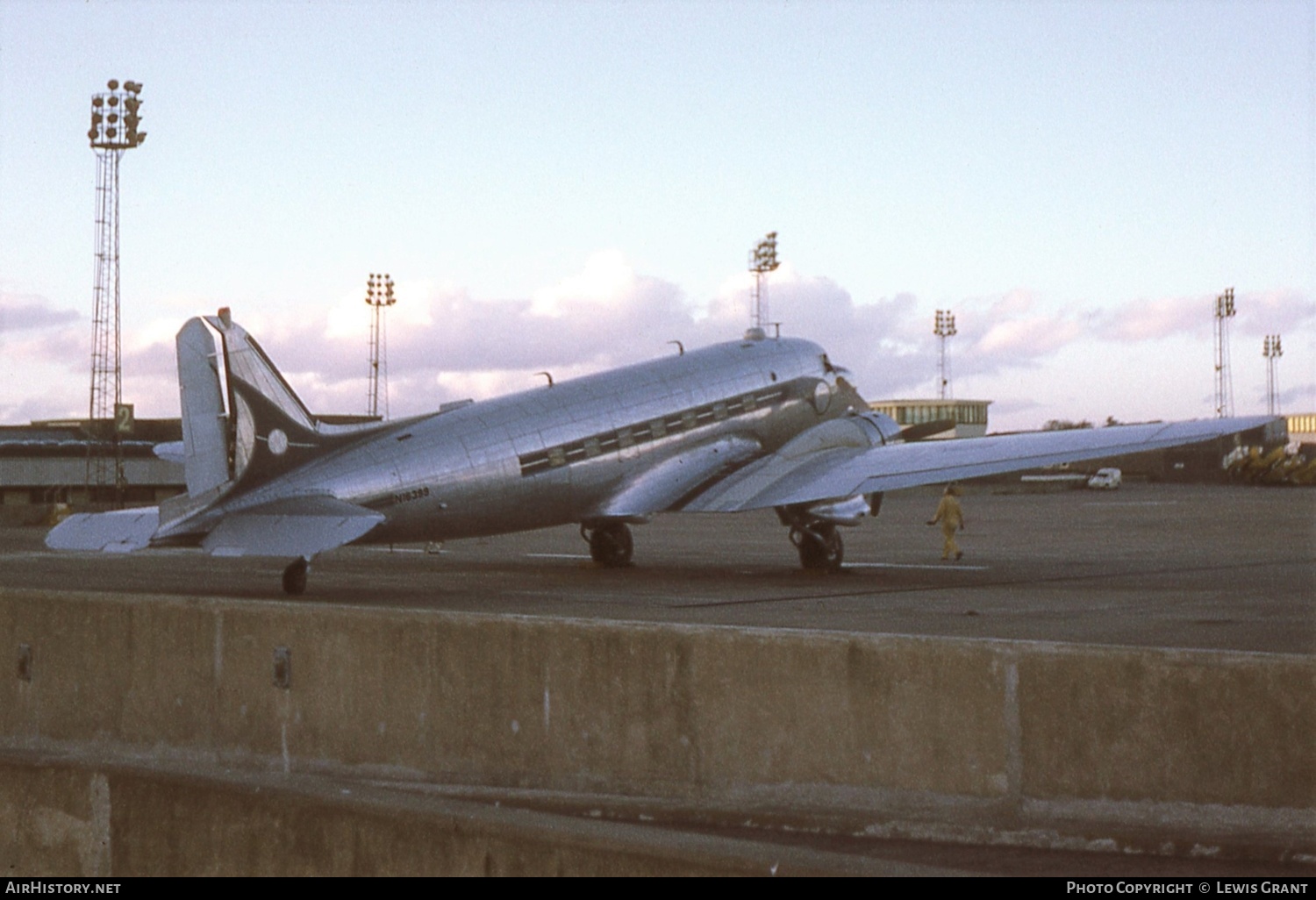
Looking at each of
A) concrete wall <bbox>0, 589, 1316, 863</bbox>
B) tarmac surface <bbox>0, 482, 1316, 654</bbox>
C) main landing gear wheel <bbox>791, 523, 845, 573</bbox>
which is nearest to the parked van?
tarmac surface <bbox>0, 482, 1316, 654</bbox>

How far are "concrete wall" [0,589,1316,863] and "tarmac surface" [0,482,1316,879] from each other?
45 cm

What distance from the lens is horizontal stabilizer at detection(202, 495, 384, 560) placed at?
23.2 meters

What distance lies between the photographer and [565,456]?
2922 centimetres

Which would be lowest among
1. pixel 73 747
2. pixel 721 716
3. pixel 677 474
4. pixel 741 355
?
pixel 73 747

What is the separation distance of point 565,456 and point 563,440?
1.06 feet

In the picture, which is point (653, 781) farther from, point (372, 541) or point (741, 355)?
point (741, 355)

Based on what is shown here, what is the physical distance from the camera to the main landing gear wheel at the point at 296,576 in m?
24.5

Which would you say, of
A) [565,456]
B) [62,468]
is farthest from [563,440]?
[62,468]

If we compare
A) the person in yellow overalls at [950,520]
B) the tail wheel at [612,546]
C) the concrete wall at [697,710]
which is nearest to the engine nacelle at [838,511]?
the tail wheel at [612,546]

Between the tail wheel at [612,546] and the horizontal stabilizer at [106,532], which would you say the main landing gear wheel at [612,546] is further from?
the horizontal stabilizer at [106,532]

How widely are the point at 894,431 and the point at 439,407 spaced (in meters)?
12.6

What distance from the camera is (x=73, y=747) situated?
15492mm

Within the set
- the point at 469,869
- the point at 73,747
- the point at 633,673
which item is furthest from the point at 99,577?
the point at 469,869

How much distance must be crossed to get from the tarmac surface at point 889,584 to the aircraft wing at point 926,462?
5.90 ft
